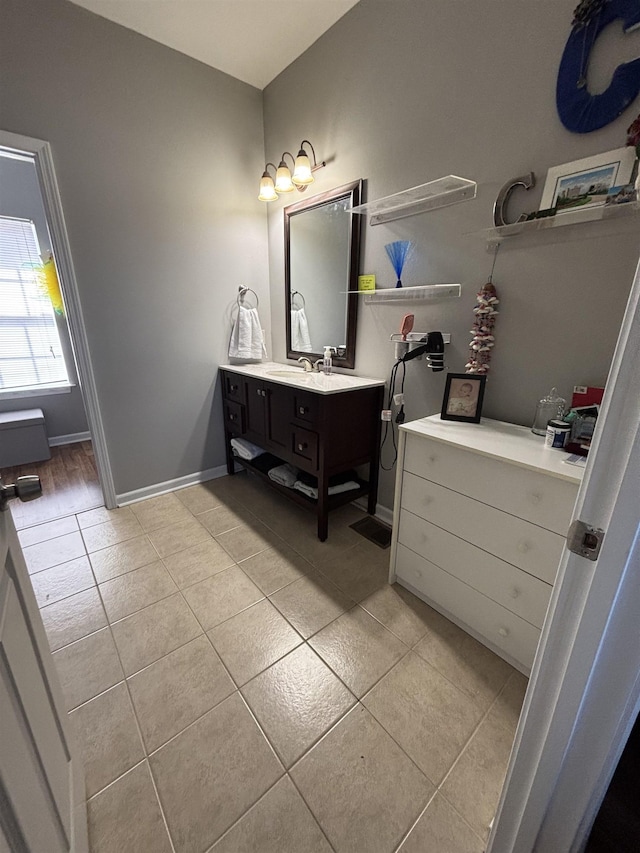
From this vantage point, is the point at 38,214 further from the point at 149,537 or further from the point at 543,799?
the point at 543,799

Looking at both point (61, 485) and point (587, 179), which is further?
point (61, 485)

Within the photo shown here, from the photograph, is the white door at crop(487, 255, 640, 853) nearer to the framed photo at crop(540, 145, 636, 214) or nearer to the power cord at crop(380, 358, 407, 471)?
the framed photo at crop(540, 145, 636, 214)

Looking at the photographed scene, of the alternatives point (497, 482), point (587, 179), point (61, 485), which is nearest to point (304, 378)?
point (497, 482)

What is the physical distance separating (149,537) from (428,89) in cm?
268

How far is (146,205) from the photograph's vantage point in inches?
82.0

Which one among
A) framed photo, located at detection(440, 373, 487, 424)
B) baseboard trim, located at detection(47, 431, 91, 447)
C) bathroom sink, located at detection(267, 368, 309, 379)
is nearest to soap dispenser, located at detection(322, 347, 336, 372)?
bathroom sink, located at detection(267, 368, 309, 379)

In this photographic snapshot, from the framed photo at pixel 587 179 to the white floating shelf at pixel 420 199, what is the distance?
12.6 inches

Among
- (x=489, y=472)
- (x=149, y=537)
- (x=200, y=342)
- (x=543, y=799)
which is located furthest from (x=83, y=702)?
(x=200, y=342)

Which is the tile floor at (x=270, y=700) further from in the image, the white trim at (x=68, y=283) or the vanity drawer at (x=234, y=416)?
the vanity drawer at (x=234, y=416)

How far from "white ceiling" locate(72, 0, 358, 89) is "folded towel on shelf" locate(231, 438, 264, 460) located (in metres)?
2.35

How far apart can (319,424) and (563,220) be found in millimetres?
1255

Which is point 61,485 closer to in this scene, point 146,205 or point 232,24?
point 146,205

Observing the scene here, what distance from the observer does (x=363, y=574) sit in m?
1.73

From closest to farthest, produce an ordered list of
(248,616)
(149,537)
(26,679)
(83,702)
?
1. (26,679)
2. (83,702)
3. (248,616)
4. (149,537)
